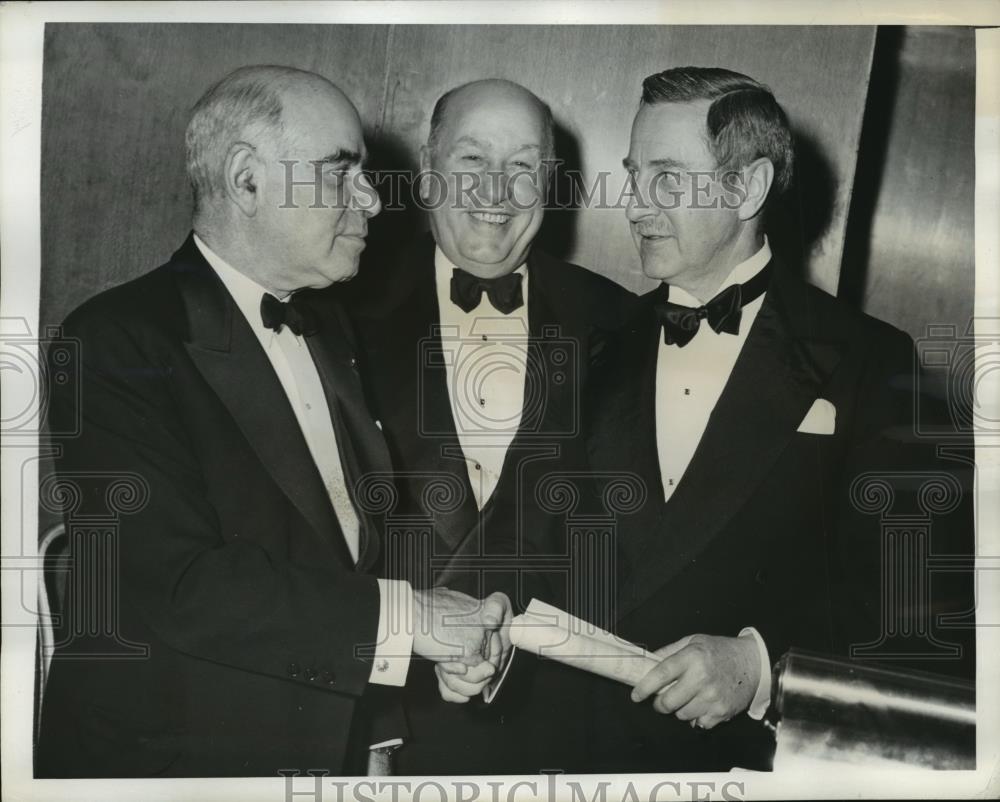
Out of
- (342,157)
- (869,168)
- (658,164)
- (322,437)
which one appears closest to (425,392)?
(322,437)

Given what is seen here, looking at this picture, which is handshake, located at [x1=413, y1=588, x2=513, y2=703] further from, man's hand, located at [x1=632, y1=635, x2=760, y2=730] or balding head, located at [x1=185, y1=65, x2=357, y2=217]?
balding head, located at [x1=185, y1=65, x2=357, y2=217]

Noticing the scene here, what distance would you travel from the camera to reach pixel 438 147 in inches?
114

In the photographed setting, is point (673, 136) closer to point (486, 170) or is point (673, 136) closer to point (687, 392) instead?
point (486, 170)

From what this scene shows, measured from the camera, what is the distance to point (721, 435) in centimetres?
292

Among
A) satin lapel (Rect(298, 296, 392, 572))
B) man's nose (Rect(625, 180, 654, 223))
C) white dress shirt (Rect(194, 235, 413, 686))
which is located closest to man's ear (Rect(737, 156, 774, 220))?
man's nose (Rect(625, 180, 654, 223))

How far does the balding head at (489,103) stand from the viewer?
2.90m

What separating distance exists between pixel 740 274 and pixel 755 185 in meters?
0.23

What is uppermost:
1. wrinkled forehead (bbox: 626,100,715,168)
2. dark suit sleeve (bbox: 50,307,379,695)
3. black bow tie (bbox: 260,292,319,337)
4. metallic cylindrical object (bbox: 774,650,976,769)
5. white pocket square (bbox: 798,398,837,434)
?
wrinkled forehead (bbox: 626,100,715,168)

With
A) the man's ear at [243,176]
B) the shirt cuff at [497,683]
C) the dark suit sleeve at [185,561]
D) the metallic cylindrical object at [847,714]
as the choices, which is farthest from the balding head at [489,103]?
the metallic cylindrical object at [847,714]

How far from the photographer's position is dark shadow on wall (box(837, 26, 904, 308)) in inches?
118

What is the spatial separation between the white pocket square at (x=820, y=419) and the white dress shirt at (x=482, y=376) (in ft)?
2.37

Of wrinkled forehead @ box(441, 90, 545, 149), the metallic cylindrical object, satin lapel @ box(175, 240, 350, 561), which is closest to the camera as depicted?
satin lapel @ box(175, 240, 350, 561)

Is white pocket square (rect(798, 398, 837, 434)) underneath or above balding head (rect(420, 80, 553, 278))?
underneath

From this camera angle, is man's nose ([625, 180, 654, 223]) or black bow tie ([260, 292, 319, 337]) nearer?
black bow tie ([260, 292, 319, 337])
